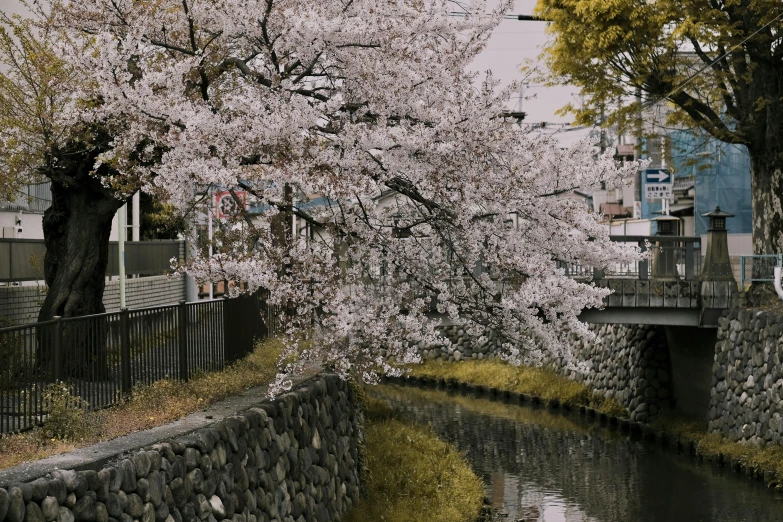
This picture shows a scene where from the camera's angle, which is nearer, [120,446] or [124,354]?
[120,446]

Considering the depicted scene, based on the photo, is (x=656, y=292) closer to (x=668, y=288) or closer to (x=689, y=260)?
(x=668, y=288)

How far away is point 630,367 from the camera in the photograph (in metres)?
27.9

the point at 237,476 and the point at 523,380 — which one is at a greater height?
the point at 237,476

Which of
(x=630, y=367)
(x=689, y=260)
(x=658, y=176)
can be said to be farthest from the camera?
(x=658, y=176)

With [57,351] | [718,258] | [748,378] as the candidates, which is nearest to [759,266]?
[718,258]

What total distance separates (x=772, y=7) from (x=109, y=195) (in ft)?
49.1

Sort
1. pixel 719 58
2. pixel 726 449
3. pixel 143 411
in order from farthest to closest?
pixel 719 58 → pixel 726 449 → pixel 143 411

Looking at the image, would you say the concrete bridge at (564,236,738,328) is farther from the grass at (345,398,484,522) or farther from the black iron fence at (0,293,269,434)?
the black iron fence at (0,293,269,434)

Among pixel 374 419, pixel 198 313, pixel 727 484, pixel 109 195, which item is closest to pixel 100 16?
pixel 109 195

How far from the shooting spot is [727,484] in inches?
787

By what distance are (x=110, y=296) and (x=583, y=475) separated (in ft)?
37.9

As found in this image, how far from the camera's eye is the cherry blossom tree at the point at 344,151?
12.6 meters

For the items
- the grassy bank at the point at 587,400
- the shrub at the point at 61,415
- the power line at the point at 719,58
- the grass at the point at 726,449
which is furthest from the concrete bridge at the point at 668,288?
the shrub at the point at 61,415

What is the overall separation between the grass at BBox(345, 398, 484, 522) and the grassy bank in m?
5.62
